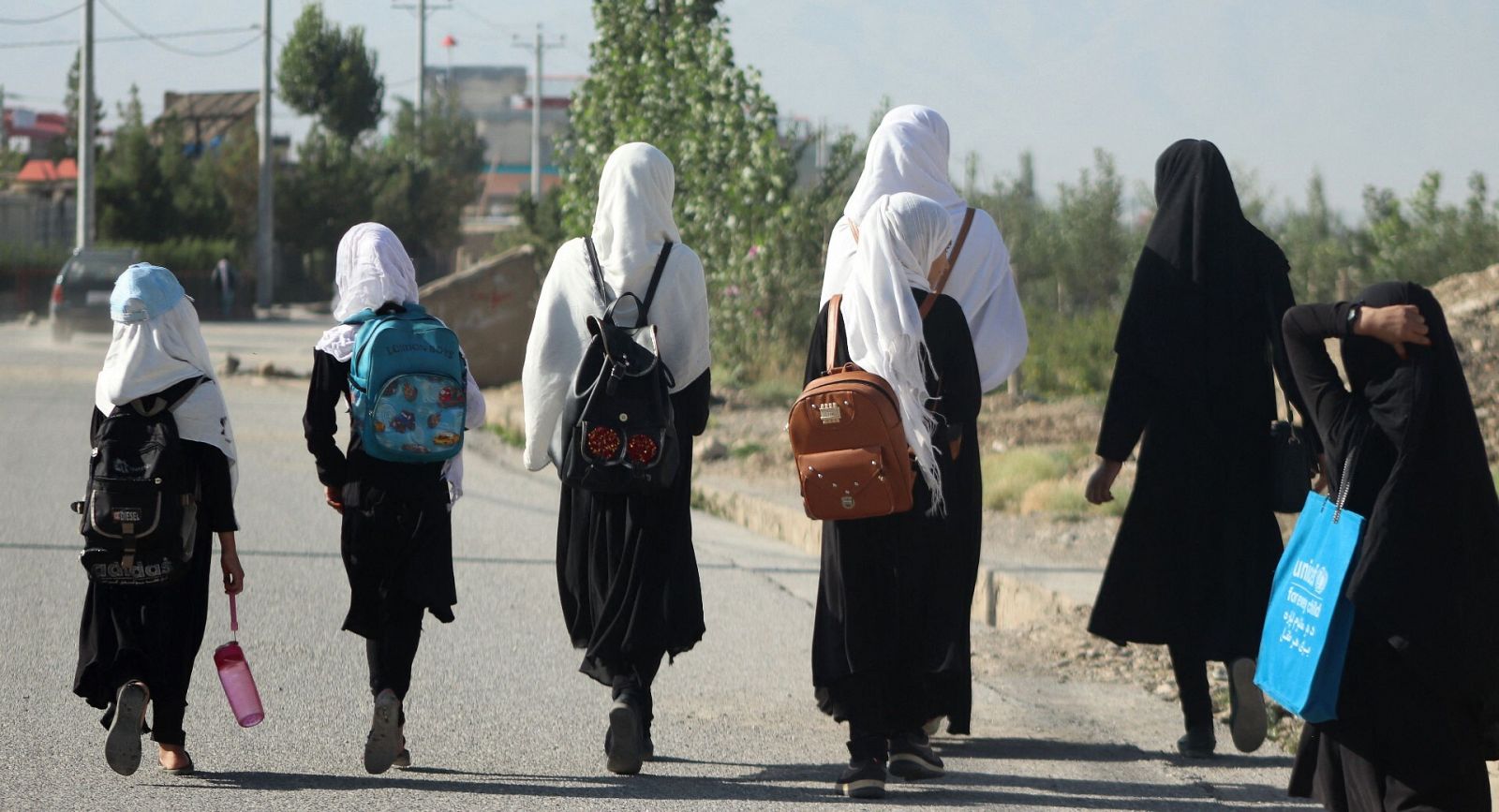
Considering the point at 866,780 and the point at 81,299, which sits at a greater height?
the point at 81,299

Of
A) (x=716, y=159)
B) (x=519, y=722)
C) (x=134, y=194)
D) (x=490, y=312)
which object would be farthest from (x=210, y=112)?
(x=519, y=722)

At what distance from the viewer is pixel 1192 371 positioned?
16.4ft

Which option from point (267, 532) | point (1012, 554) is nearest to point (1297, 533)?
point (1012, 554)

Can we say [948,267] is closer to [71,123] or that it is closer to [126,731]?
[126,731]

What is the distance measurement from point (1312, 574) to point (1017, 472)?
7121mm

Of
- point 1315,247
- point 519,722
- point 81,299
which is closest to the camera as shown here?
point 519,722

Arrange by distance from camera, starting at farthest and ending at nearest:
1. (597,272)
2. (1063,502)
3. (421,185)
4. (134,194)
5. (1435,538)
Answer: (421,185)
(134,194)
(1063,502)
(597,272)
(1435,538)

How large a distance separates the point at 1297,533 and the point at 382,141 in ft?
168

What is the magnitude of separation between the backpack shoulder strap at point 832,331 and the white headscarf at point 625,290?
0.39m

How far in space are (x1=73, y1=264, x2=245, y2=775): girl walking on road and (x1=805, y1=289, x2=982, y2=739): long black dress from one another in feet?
5.46

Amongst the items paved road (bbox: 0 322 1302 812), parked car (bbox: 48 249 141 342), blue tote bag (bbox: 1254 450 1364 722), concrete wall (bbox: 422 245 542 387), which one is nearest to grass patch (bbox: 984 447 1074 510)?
paved road (bbox: 0 322 1302 812)

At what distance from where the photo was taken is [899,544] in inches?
185

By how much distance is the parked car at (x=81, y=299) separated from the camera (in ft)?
85.8

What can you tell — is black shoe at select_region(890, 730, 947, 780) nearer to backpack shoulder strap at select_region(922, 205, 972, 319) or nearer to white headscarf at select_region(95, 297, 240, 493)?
backpack shoulder strap at select_region(922, 205, 972, 319)
